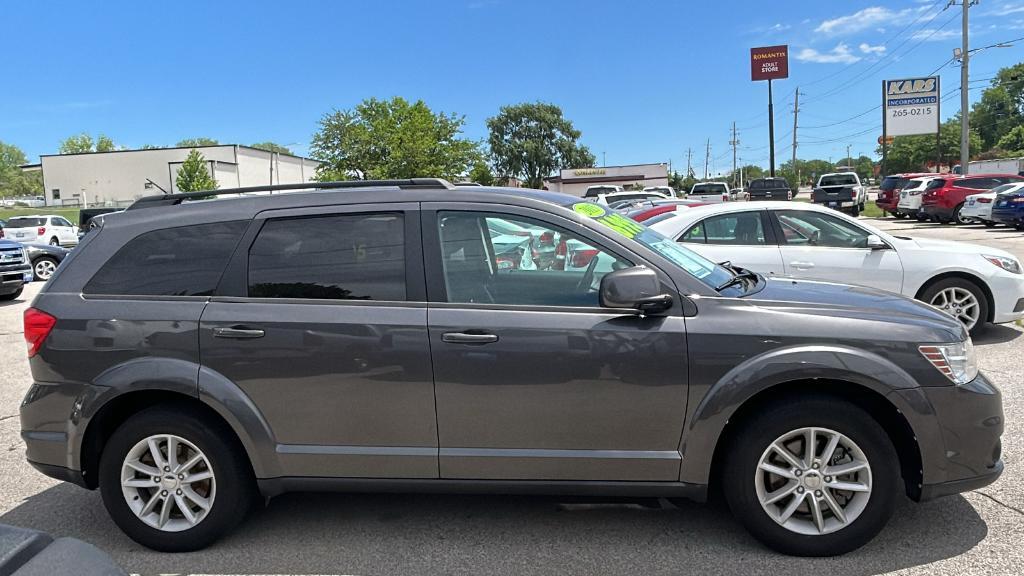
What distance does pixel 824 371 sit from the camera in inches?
117

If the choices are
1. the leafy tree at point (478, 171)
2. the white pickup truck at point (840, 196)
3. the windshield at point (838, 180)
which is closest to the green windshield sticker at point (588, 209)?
the white pickup truck at point (840, 196)

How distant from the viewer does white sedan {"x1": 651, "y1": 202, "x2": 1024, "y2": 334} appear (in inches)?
273

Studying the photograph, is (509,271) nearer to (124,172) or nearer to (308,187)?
(308,187)

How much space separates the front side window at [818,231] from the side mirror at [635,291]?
4.68 m

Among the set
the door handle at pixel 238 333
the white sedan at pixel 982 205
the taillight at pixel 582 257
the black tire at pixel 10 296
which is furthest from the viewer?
the white sedan at pixel 982 205

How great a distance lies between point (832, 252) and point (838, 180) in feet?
90.9

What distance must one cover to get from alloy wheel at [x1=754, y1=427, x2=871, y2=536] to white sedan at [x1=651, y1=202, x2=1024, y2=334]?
4.08 metres

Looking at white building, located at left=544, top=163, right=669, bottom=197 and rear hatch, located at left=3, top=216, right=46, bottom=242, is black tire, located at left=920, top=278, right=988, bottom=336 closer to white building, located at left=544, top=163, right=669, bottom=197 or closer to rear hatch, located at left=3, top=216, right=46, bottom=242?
rear hatch, located at left=3, top=216, right=46, bottom=242

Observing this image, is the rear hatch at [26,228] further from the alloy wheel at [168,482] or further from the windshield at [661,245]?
the windshield at [661,245]

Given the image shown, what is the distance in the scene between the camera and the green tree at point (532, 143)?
102 meters

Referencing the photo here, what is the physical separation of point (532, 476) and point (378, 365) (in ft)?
2.87

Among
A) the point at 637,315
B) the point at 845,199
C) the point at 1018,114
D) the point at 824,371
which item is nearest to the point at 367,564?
the point at 637,315

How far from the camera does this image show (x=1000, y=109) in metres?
104

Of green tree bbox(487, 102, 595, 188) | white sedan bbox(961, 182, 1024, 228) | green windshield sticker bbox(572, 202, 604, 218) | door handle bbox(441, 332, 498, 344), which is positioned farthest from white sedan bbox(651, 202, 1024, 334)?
green tree bbox(487, 102, 595, 188)
